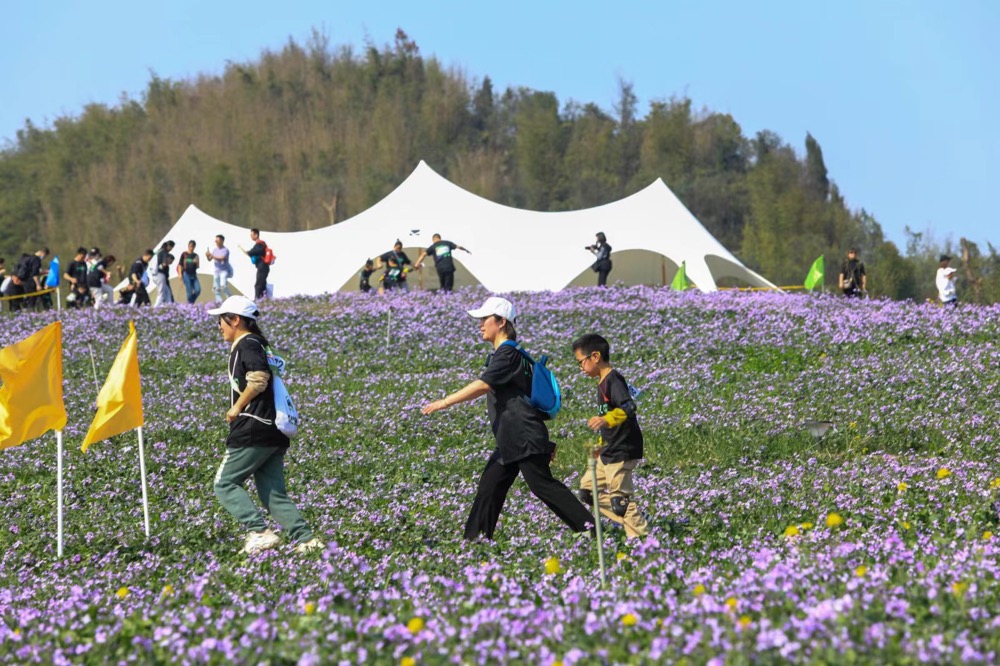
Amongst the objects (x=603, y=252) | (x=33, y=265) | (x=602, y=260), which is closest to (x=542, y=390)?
(x=602, y=260)

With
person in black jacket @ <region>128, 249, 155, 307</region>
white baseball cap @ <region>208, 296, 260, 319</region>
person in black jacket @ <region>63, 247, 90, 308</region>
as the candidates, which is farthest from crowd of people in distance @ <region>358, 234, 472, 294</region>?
white baseball cap @ <region>208, 296, 260, 319</region>

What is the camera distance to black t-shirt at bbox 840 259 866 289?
96.0 ft

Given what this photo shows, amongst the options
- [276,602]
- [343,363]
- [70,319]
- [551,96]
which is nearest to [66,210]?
[551,96]

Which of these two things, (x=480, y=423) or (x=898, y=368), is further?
(x=898, y=368)

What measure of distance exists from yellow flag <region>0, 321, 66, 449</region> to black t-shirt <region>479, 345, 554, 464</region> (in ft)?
10.8

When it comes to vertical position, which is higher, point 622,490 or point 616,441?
point 616,441

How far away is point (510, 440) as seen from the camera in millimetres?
8633

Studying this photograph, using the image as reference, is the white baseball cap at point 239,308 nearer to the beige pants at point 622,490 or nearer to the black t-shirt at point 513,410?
the black t-shirt at point 513,410

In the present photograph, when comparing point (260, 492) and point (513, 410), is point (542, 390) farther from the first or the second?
point (260, 492)

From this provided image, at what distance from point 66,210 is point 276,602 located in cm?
9639

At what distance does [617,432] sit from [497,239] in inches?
1112

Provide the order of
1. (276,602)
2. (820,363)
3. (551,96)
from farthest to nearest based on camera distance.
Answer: (551,96)
(820,363)
(276,602)

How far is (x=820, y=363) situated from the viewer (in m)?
19.8

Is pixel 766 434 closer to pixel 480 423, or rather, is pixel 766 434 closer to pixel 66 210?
pixel 480 423
